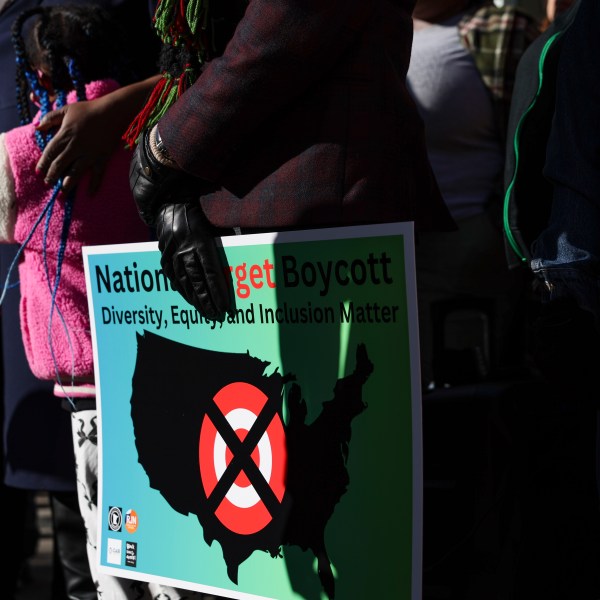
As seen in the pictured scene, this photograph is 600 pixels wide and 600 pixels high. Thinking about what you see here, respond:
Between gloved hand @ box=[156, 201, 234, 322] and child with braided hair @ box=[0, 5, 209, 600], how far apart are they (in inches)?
17.1

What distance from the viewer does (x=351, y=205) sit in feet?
5.15

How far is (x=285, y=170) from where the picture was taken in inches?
62.8

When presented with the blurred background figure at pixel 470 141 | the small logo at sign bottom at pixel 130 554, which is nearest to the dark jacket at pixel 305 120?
the small logo at sign bottom at pixel 130 554

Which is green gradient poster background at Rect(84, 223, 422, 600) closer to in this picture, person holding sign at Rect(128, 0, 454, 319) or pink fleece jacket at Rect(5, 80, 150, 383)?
person holding sign at Rect(128, 0, 454, 319)

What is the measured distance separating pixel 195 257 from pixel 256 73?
33 centimetres

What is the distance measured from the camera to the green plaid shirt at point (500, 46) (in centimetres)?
277

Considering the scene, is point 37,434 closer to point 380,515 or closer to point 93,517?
point 93,517

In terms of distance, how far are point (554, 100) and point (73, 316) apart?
1087mm

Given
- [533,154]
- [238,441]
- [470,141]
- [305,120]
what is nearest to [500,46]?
[470,141]

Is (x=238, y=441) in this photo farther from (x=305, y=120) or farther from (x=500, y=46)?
(x=500, y=46)

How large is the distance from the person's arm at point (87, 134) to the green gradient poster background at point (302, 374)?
242 mm

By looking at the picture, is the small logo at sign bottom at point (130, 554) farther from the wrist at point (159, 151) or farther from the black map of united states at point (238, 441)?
the wrist at point (159, 151)

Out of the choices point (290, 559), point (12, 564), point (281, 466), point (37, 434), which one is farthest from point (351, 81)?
point (12, 564)

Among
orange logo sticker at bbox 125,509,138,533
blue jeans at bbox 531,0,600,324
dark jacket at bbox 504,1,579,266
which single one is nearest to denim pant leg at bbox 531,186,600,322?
blue jeans at bbox 531,0,600,324
